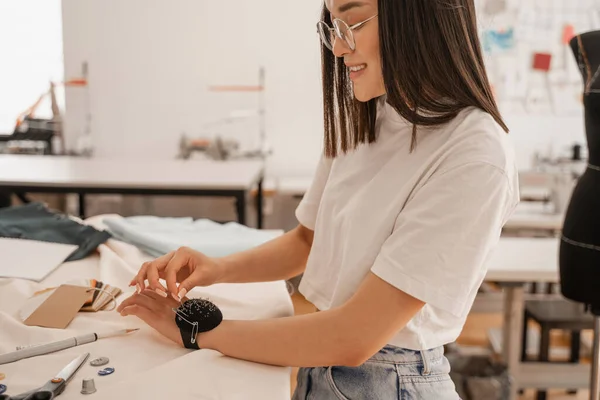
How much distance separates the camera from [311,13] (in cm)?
409

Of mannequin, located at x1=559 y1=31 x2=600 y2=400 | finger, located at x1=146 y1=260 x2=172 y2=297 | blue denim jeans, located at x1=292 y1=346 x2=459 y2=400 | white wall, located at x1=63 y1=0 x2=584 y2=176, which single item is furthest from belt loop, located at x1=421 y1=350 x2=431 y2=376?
white wall, located at x1=63 y1=0 x2=584 y2=176

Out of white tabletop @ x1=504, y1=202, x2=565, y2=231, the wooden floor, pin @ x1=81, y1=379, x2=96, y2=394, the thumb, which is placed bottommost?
the wooden floor

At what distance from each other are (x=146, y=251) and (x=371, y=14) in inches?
36.6

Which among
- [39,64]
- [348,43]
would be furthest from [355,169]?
[39,64]

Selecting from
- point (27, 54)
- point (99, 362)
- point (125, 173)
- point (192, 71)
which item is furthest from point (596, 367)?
point (27, 54)

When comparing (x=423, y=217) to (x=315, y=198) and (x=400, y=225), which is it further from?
(x=315, y=198)

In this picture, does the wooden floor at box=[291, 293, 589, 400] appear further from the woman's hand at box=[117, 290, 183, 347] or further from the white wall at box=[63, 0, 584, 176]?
the woman's hand at box=[117, 290, 183, 347]

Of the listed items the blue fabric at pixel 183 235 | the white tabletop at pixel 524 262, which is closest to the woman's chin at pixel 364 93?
the blue fabric at pixel 183 235

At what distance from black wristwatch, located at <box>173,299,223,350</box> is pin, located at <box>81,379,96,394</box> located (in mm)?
171

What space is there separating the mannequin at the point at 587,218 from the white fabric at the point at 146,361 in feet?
3.63

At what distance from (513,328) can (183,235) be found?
134 cm

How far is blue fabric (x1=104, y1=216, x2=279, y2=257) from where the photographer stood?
62.1 inches

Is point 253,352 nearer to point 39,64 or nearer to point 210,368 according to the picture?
point 210,368

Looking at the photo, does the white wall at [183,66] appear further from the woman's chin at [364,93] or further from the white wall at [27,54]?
the woman's chin at [364,93]
